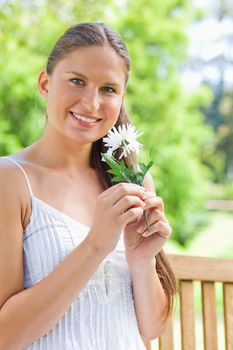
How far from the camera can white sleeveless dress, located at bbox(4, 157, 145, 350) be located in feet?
4.09

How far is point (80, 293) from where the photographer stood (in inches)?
50.4

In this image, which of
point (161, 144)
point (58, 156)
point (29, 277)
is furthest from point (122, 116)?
point (161, 144)

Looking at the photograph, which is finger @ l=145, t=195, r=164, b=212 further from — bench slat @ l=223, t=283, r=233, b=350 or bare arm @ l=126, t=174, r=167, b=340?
bench slat @ l=223, t=283, r=233, b=350

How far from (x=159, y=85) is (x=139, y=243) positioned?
665cm

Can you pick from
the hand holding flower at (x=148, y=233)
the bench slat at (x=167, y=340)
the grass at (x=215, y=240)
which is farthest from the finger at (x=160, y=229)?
the grass at (x=215, y=240)

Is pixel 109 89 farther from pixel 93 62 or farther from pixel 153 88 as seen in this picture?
pixel 153 88

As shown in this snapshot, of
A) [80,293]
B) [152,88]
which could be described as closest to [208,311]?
[80,293]

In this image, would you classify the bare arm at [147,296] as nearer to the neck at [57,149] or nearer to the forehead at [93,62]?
the neck at [57,149]

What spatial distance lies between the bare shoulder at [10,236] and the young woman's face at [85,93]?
16 cm

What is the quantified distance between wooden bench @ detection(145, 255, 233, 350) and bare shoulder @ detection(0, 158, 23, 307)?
2.21ft

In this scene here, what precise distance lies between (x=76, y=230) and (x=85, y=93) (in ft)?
0.94

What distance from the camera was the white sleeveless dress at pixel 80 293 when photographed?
1.25 meters

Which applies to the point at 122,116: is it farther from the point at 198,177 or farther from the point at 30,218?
the point at 198,177

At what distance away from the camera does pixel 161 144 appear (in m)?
7.62
